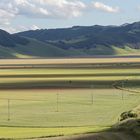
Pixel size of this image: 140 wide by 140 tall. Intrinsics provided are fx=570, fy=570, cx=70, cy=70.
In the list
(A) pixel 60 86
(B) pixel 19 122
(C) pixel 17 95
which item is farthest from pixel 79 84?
(B) pixel 19 122

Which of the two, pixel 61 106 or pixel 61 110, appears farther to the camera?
pixel 61 106

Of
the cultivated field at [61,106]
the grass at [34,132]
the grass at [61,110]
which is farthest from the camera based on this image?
the cultivated field at [61,106]

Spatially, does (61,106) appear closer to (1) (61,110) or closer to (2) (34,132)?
(1) (61,110)

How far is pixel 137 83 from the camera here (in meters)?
82.8

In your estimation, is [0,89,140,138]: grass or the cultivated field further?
the cultivated field

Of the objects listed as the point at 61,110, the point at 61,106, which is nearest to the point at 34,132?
the point at 61,110

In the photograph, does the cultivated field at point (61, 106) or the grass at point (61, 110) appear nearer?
the grass at point (61, 110)

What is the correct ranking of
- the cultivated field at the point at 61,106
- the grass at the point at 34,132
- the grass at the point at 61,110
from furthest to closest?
the cultivated field at the point at 61,106
the grass at the point at 61,110
the grass at the point at 34,132

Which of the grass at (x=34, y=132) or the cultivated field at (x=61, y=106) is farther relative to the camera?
the cultivated field at (x=61, y=106)

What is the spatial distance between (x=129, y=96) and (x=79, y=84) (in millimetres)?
21298

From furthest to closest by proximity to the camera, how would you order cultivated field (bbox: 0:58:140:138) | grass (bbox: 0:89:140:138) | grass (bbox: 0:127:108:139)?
1. cultivated field (bbox: 0:58:140:138)
2. grass (bbox: 0:89:140:138)
3. grass (bbox: 0:127:108:139)

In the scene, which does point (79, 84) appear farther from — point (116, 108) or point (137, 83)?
point (116, 108)

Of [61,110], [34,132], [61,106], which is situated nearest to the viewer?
[34,132]

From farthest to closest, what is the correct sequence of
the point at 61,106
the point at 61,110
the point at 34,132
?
1. the point at 61,106
2. the point at 61,110
3. the point at 34,132
